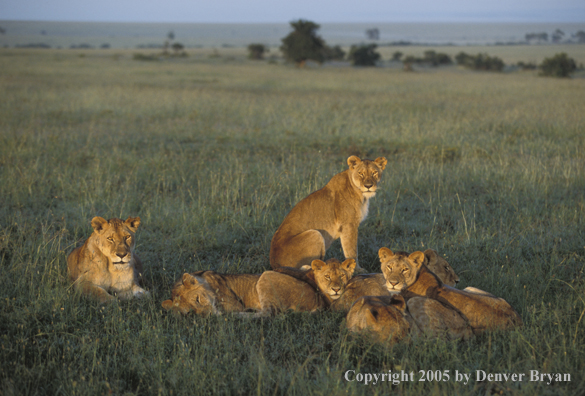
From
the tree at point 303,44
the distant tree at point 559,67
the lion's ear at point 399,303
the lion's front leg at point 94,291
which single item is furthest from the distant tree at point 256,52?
the lion's ear at point 399,303

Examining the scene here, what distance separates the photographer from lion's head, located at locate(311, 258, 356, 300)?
16.0ft

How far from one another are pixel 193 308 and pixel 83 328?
0.97 metres

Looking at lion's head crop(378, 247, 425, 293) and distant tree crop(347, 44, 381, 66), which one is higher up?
distant tree crop(347, 44, 381, 66)

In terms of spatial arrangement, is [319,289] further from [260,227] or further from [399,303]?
[260,227]

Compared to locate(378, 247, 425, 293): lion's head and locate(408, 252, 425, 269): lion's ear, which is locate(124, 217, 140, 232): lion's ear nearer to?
locate(378, 247, 425, 293): lion's head

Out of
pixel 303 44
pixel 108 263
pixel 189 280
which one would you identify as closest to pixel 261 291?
pixel 189 280

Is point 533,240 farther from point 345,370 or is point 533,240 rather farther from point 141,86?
point 141,86

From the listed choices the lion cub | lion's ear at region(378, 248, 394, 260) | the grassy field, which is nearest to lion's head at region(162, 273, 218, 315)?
the grassy field

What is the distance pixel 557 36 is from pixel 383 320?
15822 centimetres

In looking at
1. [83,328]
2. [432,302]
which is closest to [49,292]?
[83,328]

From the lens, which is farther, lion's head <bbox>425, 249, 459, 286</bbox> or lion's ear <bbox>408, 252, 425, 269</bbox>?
lion's head <bbox>425, 249, 459, 286</bbox>

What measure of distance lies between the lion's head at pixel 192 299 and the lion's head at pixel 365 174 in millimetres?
2211

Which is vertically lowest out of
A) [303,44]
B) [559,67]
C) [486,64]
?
[559,67]

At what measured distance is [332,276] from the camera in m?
4.89
